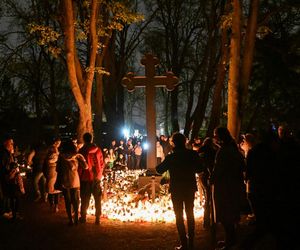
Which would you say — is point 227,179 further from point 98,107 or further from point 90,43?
point 98,107

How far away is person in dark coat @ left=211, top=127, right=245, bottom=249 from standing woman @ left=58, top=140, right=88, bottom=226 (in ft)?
11.7

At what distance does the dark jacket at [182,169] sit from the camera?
7.38 metres

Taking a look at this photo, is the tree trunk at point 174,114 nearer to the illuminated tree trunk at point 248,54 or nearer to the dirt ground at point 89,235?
the illuminated tree trunk at point 248,54

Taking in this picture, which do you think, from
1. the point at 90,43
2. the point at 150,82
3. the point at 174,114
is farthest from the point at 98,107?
the point at 174,114

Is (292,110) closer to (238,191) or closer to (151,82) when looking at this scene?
(151,82)

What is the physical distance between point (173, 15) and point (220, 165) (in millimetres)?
26139

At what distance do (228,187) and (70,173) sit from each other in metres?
3.98

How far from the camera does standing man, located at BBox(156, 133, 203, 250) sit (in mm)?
7379

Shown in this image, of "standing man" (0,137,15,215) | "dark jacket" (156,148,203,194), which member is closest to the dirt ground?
"standing man" (0,137,15,215)

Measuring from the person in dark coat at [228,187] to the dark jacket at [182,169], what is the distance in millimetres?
376

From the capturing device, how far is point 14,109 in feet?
137

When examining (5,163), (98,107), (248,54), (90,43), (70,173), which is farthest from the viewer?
(98,107)

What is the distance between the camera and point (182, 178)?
291 inches

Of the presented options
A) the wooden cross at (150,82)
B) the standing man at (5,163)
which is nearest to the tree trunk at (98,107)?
the wooden cross at (150,82)
